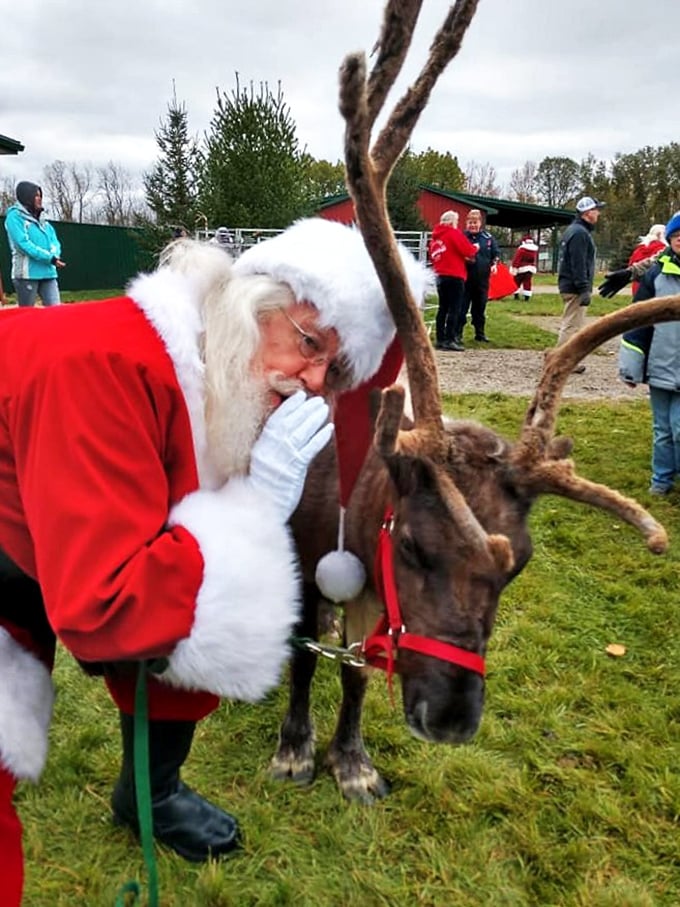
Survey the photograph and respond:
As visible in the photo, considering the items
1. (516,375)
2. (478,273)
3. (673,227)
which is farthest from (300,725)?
(478,273)

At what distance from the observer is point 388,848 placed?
2820 mm

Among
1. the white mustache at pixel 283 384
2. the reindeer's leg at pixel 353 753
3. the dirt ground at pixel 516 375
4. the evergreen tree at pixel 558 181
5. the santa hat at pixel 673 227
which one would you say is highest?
the evergreen tree at pixel 558 181

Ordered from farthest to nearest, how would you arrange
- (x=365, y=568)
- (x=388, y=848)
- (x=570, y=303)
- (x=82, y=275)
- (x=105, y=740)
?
1. (x=82, y=275)
2. (x=570, y=303)
3. (x=105, y=740)
4. (x=388, y=848)
5. (x=365, y=568)

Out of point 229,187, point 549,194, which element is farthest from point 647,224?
point 229,187

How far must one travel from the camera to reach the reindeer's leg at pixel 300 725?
10.4 feet

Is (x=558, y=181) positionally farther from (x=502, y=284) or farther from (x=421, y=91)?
(x=421, y=91)

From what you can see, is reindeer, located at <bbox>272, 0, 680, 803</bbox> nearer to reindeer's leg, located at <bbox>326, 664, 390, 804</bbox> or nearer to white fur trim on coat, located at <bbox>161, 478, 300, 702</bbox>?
white fur trim on coat, located at <bbox>161, 478, 300, 702</bbox>

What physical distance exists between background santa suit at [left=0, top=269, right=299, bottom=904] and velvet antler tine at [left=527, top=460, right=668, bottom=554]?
32.2 inches

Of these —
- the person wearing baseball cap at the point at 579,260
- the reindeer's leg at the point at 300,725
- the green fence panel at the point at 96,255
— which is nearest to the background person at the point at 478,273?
the person wearing baseball cap at the point at 579,260

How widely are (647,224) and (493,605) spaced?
148 ft

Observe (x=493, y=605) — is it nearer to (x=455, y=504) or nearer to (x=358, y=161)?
(x=455, y=504)

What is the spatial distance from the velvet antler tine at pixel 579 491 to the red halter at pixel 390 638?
1.58 feet

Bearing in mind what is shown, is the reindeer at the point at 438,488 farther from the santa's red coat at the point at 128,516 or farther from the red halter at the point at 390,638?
the santa's red coat at the point at 128,516

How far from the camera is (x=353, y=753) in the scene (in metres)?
3.14
